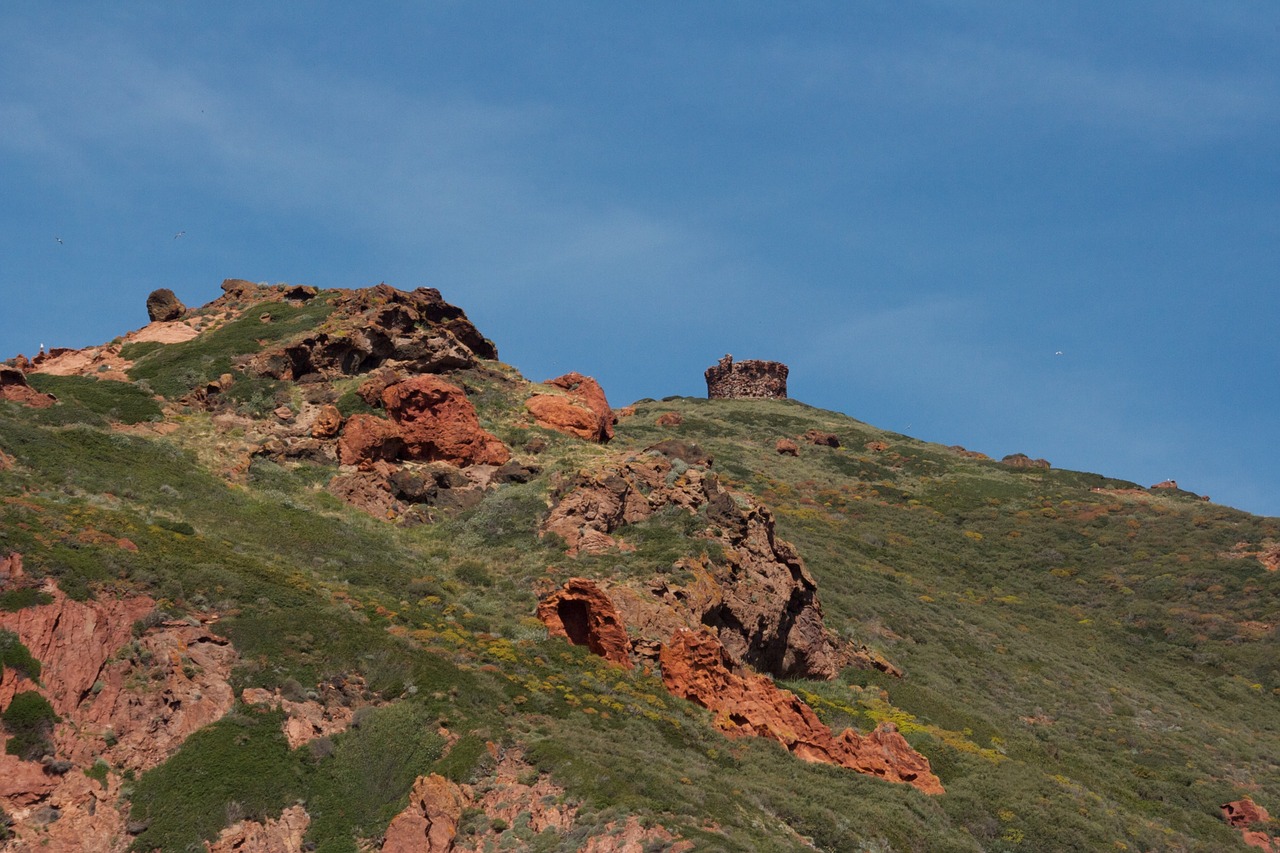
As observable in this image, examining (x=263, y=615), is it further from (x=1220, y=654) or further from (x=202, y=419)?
(x=1220, y=654)

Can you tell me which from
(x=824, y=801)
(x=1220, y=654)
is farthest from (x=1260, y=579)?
(x=824, y=801)

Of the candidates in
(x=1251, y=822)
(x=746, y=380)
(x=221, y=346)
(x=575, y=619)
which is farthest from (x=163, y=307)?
(x=746, y=380)

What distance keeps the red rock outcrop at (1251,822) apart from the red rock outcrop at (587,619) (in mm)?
21024

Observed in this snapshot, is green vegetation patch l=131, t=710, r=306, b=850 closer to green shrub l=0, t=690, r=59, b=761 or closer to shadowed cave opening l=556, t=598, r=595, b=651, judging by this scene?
green shrub l=0, t=690, r=59, b=761

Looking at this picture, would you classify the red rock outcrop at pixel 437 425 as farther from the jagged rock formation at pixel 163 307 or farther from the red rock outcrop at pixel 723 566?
the jagged rock formation at pixel 163 307

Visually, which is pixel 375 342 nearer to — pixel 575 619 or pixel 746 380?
pixel 575 619

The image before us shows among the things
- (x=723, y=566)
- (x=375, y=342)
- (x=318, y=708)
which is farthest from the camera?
(x=375, y=342)

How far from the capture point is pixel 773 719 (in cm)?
2997

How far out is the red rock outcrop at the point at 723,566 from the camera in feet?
111

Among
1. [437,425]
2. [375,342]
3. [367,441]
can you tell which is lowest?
[367,441]

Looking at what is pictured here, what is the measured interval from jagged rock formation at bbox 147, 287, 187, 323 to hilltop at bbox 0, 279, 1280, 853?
1.58ft

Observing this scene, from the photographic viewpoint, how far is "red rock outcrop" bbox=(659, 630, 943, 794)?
29375 millimetres

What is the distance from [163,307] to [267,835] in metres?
46.3

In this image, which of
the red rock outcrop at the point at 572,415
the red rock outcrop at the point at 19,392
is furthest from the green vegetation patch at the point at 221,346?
the red rock outcrop at the point at 572,415
